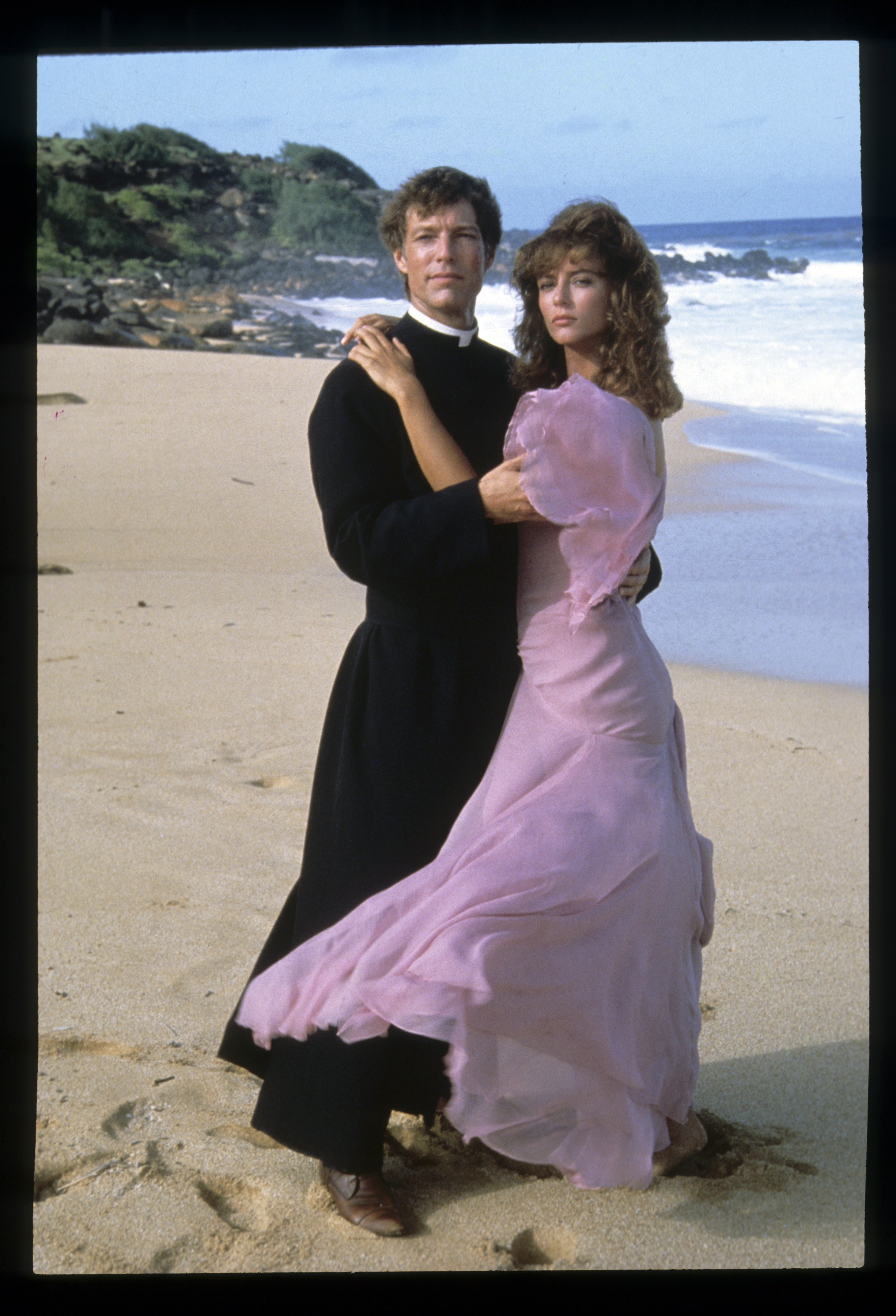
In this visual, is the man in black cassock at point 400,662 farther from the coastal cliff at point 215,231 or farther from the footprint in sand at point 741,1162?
the footprint in sand at point 741,1162

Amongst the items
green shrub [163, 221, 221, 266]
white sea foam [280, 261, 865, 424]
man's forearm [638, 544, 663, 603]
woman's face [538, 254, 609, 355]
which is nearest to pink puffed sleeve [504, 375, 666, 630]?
woman's face [538, 254, 609, 355]

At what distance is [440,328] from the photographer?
7.89 ft

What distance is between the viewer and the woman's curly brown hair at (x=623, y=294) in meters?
2.28

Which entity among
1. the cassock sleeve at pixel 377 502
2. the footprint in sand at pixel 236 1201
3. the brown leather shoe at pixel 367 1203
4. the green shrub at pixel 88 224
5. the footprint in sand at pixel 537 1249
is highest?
the green shrub at pixel 88 224

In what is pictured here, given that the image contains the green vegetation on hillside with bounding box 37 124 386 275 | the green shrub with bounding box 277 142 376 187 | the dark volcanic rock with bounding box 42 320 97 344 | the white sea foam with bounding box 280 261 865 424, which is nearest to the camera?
the green shrub with bounding box 277 142 376 187

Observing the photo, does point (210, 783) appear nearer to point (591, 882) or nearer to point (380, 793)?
point (380, 793)

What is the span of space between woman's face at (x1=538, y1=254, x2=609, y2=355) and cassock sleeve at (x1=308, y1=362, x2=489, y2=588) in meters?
0.32

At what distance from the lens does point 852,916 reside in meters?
3.62

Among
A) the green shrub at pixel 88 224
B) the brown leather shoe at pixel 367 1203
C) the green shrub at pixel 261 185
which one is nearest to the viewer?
the brown leather shoe at pixel 367 1203

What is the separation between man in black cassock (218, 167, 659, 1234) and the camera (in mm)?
2287

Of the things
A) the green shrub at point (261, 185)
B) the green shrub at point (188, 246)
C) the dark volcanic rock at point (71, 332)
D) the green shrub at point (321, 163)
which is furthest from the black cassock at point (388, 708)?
the dark volcanic rock at point (71, 332)

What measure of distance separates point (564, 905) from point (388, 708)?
0.48 meters

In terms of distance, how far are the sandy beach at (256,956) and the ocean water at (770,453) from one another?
2.43 ft

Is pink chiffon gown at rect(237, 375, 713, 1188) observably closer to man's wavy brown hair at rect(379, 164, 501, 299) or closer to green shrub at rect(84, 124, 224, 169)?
man's wavy brown hair at rect(379, 164, 501, 299)
